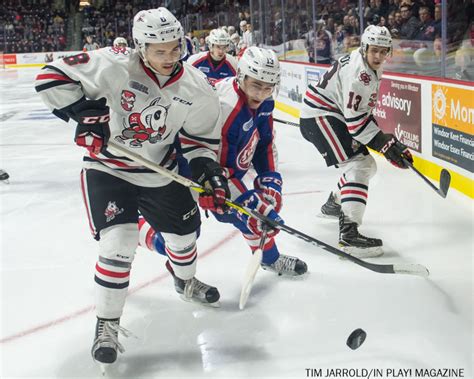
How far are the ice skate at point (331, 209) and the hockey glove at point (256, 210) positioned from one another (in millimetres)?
1325

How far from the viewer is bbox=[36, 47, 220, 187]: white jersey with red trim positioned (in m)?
1.96

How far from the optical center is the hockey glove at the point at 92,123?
1.90m

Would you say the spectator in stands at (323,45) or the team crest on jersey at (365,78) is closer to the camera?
the team crest on jersey at (365,78)

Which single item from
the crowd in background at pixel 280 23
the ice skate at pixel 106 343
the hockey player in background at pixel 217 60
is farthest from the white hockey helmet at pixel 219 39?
the ice skate at pixel 106 343

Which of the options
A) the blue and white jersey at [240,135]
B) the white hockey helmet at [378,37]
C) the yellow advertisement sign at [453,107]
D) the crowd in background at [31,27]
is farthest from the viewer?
the crowd in background at [31,27]

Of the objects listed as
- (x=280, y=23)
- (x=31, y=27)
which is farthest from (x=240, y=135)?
(x=31, y=27)

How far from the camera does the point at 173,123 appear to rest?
2135mm

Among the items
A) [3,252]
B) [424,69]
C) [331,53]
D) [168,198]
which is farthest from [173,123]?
[331,53]

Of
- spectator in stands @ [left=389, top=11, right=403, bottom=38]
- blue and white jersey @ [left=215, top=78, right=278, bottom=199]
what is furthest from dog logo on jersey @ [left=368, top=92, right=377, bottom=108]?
spectator in stands @ [left=389, top=11, right=403, bottom=38]

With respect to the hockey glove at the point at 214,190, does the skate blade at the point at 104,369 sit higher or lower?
lower

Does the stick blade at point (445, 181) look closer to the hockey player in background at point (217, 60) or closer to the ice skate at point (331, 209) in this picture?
the ice skate at point (331, 209)

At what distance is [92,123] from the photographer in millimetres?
1902

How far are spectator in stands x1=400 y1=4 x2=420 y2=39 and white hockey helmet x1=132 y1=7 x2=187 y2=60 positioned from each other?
3254 mm

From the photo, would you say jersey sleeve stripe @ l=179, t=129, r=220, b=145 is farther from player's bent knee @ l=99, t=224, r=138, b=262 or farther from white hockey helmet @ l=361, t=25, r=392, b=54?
white hockey helmet @ l=361, t=25, r=392, b=54
